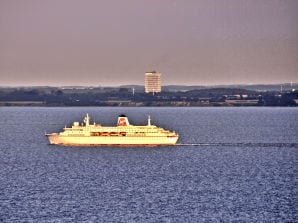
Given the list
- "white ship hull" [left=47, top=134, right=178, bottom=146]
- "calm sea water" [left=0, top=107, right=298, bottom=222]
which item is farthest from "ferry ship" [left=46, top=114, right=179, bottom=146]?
"calm sea water" [left=0, top=107, right=298, bottom=222]

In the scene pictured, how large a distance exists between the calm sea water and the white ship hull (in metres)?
2.62

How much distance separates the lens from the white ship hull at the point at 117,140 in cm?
14800

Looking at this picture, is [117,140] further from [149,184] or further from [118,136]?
[149,184]

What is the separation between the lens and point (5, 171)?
347 feet

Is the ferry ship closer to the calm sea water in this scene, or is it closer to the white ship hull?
the white ship hull

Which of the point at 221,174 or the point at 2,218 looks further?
the point at 221,174

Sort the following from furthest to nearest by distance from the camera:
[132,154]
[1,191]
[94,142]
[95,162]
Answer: [94,142]
[132,154]
[95,162]
[1,191]

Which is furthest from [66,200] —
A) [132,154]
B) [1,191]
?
[132,154]

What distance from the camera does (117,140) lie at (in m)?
149

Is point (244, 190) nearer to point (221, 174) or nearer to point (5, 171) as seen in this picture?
point (221, 174)

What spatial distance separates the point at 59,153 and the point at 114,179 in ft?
129

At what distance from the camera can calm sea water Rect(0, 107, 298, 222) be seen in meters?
72.6

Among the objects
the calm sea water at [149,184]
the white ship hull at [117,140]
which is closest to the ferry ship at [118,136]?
the white ship hull at [117,140]

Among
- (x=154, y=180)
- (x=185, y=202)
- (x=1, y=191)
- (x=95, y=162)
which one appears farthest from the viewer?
(x=95, y=162)
